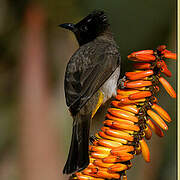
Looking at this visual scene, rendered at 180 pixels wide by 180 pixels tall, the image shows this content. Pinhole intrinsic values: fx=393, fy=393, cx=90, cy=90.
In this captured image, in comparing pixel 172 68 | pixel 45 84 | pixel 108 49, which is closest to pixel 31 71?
pixel 45 84

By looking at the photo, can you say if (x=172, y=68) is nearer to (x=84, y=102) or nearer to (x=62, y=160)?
(x=84, y=102)

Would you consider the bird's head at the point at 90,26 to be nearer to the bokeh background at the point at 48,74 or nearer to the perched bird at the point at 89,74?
the perched bird at the point at 89,74

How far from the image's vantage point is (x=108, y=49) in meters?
4.05

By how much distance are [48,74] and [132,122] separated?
7.72 ft

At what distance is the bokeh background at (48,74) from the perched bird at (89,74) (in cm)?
33

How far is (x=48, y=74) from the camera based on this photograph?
4.36 metres

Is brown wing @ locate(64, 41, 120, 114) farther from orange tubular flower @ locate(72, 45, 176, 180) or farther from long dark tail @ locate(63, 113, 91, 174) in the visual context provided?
orange tubular flower @ locate(72, 45, 176, 180)

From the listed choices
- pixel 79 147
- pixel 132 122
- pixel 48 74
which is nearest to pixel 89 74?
pixel 48 74

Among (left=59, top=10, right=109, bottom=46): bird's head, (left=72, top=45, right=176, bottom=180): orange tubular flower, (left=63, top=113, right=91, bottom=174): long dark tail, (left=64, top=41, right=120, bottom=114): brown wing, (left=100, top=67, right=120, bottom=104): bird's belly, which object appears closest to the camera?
(left=72, top=45, right=176, bottom=180): orange tubular flower

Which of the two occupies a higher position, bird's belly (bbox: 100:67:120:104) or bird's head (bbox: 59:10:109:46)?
bird's head (bbox: 59:10:109:46)

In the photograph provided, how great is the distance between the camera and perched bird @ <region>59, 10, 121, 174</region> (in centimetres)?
325

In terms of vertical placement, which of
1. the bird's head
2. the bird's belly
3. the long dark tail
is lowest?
the long dark tail

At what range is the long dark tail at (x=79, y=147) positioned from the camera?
219 cm

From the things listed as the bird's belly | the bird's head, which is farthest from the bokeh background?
the bird's belly
